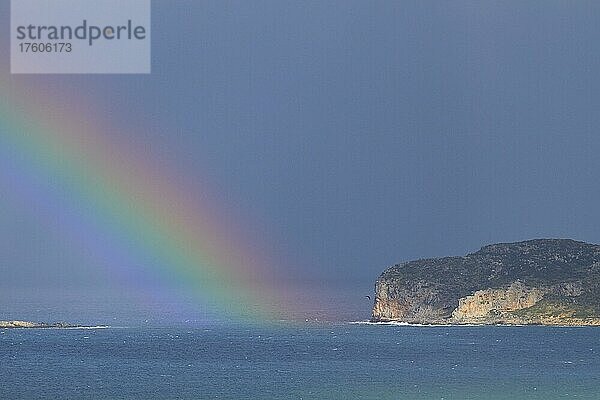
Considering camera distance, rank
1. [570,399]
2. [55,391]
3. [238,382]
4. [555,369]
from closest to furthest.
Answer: [570,399] → [55,391] → [238,382] → [555,369]

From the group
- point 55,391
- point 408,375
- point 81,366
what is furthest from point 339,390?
point 81,366

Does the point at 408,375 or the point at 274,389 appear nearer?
the point at 274,389

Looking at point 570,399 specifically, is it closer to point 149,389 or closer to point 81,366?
point 149,389

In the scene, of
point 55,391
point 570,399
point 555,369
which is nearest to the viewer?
point 570,399

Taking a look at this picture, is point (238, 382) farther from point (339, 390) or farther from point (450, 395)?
point (450, 395)

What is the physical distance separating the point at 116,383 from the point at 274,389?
23.5 m

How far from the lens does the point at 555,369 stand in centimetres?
19250

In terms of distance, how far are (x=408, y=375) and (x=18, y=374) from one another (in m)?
58.4

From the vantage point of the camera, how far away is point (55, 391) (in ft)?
541

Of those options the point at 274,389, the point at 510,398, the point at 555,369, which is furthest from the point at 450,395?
the point at 555,369

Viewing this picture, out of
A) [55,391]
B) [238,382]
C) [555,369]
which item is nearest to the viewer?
[55,391]

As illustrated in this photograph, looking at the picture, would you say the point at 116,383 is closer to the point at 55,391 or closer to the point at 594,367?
the point at 55,391

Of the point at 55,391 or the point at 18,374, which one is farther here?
the point at 18,374

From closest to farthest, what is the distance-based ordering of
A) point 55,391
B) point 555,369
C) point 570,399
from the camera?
point 570,399 → point 55,391 → point 555,369
